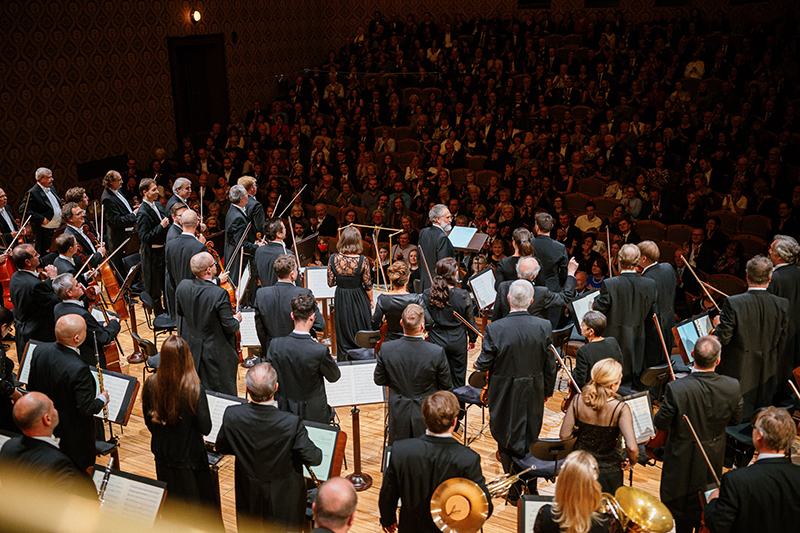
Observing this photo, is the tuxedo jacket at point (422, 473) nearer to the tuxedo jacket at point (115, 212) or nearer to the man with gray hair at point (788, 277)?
the man with gray hair at point (788, 277)

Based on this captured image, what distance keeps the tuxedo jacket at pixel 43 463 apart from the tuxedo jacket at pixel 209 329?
5.23 ft

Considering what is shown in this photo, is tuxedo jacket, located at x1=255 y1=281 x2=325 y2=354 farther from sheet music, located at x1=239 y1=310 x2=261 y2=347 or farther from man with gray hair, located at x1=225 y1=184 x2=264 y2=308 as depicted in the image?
man with gray hair, located at x1=225 y1=184 x2=264 y2=308

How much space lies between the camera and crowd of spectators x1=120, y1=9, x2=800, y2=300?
313 inches

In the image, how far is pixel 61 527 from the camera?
9.29ft

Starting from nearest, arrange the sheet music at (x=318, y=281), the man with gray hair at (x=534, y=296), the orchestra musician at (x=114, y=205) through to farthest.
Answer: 1. the man with gray hair at (x=534, y=296)
2. the sheet music at (x=318, y=281)
3. the orchestra musician at (x=114, y=205)

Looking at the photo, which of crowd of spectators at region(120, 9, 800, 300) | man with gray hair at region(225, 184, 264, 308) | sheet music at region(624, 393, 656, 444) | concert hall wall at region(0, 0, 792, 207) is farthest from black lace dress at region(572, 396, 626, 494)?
concert hall wall at region(0, 0, 792, 207)

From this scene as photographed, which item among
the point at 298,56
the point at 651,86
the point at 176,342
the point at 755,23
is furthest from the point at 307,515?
the point at 298,56

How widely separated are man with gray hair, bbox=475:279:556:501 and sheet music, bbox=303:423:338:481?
3.72 feet

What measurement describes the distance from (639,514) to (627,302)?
2240 millimetres

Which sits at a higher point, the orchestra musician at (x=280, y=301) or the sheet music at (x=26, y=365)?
the orchestra musician at (x=280, y=301)

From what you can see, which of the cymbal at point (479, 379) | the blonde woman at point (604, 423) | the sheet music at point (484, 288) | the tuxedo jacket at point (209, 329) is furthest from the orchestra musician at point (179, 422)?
the sheet music at point (484, 288)

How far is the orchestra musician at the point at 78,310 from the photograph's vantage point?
4.34 metres

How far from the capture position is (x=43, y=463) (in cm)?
290

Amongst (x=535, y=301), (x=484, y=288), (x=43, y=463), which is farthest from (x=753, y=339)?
(x=43, y=463)
